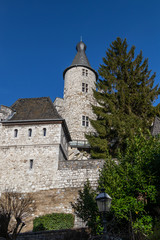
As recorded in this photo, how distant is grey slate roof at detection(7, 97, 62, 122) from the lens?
69.7ft

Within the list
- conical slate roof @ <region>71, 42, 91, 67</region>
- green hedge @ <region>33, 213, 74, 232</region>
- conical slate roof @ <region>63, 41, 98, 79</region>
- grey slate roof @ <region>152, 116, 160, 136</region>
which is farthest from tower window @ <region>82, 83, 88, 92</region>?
green hedge @ <region>33, 213, 74, 232</region>

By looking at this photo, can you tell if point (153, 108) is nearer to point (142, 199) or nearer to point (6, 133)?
point (142, 199)

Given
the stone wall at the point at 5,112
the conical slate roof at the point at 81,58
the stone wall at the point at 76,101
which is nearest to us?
the stone wall at the point at 5,112

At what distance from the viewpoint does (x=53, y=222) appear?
16.3 m

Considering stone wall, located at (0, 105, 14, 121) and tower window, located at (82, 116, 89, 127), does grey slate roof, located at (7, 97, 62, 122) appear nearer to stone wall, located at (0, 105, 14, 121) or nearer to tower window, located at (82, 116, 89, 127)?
stone wall, located at (0, 105, 14, 121)

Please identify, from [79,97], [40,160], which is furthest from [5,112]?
[79,97]

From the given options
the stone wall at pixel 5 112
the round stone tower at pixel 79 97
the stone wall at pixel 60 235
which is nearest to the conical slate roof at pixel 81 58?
the round stone tower at pixel 79 97

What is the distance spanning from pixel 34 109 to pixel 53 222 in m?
10.2

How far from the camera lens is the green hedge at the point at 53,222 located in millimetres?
16000

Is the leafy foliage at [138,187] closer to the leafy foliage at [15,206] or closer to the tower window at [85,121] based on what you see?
the leafy foliage at [15,206]

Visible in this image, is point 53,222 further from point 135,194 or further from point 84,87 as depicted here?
point 84,87

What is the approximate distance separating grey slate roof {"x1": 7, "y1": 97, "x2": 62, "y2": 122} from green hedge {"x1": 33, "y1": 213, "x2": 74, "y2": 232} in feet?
25.1

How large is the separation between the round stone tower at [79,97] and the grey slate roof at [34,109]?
6.03m

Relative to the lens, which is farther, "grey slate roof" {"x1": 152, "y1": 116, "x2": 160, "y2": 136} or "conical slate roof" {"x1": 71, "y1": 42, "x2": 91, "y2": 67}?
"conical slate roof" {"x1": 71, "y1": 42, "x2": 91, "y2": 67}
